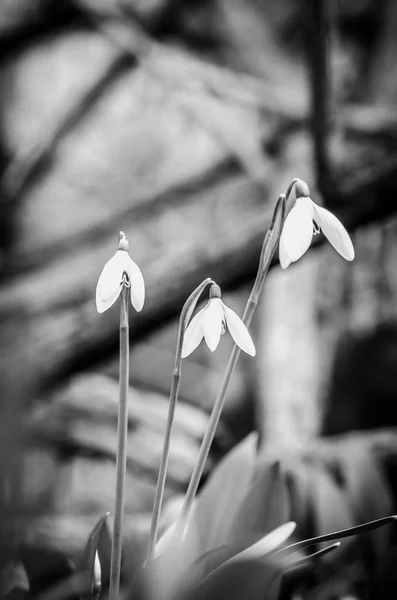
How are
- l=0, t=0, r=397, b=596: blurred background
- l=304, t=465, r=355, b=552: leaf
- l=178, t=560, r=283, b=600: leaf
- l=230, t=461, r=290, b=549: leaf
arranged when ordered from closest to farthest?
l=178, t=560, r=283, b=600: leaf, l=230, t=461, r=290, b=549: leaf, l=304, t=465, r=355, b=552: leaf, l=0, t=0, r=397, b=596: blurred background

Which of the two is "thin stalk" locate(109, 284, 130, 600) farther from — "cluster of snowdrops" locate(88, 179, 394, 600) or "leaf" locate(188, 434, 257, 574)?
"leaf" locate(188, 434, 257, 574)

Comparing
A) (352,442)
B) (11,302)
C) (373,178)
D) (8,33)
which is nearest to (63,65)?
(8,33)

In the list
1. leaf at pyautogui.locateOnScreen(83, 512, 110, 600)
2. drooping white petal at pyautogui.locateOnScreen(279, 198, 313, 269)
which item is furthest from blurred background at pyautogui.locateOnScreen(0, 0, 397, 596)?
drooping white petal at pyautogui.locateOnScreen(279, 198, 313, 269)

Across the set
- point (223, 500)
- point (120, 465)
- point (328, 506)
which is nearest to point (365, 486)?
point (328, 506)

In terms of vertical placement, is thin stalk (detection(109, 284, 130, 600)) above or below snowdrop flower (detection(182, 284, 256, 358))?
below

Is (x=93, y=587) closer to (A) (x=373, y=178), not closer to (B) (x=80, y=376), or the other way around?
(B) (x=80, y=376)

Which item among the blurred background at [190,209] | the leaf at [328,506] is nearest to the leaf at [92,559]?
the blurred background at [190,209]

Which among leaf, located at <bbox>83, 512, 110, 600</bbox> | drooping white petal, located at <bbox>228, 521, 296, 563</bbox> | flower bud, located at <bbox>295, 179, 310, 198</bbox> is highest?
flower bud, located at <bbox>295, 179, 310, 198</bbox>
